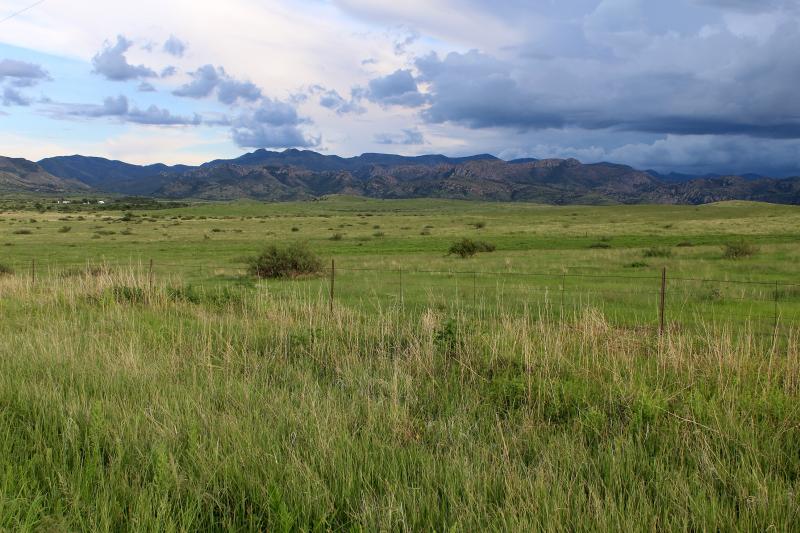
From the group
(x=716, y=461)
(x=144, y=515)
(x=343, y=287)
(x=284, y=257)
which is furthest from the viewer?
(x=284, y=257)

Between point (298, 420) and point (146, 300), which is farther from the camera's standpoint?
point (146, 300)

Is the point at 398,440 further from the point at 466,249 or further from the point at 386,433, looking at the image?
the point at 466,249

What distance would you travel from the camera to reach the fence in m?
16.1

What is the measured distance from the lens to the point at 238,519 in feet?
16.2

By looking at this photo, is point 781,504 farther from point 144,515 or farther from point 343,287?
point 343,287

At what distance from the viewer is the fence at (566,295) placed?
1611 centimetres

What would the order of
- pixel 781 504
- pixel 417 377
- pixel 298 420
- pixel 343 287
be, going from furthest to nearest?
pixel 343 287 → pixel 417 377 → pixel 298 420 → pixel 781 504

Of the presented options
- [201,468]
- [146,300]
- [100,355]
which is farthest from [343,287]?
[201,468]

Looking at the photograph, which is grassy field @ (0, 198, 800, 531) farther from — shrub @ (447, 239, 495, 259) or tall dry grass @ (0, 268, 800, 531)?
shrub @ (447, 239, 495, 259)

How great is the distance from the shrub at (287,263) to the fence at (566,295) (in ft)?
2.85

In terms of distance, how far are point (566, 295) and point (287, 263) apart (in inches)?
576

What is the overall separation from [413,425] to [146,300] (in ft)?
41.6

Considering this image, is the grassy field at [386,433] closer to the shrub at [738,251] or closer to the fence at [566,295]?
the fence at [566,295]

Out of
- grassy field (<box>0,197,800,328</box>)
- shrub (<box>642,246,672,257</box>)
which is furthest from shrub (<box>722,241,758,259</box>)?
shrub (<box>642,246,672,257</box>)
